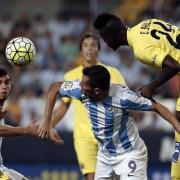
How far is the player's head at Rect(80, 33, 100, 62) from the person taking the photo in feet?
37.3

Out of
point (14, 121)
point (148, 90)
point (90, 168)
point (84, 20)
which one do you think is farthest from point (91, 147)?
point (84, 20)

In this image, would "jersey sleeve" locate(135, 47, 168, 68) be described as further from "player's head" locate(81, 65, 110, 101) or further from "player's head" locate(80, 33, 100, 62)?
"player's head" locate(80, 33, 100, 62)

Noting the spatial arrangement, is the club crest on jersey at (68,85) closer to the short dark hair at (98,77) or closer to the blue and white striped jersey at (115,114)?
the blue and white striped jersey at (115,114)

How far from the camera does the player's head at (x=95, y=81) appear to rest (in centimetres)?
932

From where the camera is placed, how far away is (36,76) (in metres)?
17.3

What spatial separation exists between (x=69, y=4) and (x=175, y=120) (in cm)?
1122

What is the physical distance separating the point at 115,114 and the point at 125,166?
60 cm

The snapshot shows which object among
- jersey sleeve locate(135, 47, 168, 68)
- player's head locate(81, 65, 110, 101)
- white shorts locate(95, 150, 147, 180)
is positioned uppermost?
jersey sleeve locate(135, 47, 168, 68)

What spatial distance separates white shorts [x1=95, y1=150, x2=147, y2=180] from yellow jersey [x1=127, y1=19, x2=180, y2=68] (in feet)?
3.77

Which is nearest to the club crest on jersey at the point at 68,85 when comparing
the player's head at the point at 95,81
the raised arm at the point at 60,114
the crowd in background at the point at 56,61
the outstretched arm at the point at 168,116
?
the player's head at the point at 95,81

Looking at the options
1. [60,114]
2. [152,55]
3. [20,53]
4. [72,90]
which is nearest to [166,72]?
[152,55]

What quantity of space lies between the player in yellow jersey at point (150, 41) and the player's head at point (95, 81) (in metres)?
0.30

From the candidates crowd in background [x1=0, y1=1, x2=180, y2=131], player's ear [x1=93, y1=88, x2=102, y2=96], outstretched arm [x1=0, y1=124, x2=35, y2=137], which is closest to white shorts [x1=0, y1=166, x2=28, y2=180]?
outstretched arm [x1=0, y1=124, x2=35, y2=137]

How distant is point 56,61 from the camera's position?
1783cm
